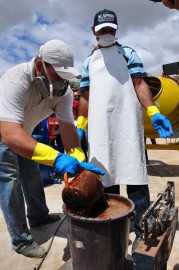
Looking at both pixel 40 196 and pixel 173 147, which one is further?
pixel 173 147

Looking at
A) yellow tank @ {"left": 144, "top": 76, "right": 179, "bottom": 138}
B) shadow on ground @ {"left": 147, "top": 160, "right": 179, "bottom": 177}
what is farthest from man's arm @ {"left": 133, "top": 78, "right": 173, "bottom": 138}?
shadow on ground @ {"left": 147, "top": 160, "right": 179, "bottom": 177}

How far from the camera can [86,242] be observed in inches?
66.9

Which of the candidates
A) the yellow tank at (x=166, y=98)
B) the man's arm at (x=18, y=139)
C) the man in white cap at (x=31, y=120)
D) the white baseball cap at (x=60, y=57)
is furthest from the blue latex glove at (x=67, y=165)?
the yellow tank at (x=166, y=98)

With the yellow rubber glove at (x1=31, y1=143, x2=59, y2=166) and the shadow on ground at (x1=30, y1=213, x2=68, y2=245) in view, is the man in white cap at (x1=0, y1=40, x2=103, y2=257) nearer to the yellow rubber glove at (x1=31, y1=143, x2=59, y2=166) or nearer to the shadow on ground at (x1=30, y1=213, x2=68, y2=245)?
the yellow rubber glove at (x1=31, y1=143, x2=59, y2=166)

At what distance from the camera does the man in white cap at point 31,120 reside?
2.01 m

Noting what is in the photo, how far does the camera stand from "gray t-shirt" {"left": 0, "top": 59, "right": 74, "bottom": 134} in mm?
2082

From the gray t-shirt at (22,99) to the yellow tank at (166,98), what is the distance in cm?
223

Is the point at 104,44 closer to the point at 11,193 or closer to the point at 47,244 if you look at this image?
the point at 11,193

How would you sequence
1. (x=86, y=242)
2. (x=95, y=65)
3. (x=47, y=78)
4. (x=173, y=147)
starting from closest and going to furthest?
(x=86, y=242)
(x=47, y=78)
(x=95, y=65)
(x=173, y=147)

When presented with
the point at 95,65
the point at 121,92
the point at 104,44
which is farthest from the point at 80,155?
the point at 104,44

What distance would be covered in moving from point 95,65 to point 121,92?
1.17 ft

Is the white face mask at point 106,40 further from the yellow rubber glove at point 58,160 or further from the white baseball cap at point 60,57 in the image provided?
the yellow rubber glove at point 58,160

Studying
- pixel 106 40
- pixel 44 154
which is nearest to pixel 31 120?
pixel 44 154

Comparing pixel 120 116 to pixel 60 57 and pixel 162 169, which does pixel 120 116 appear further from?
pixel 162 169
